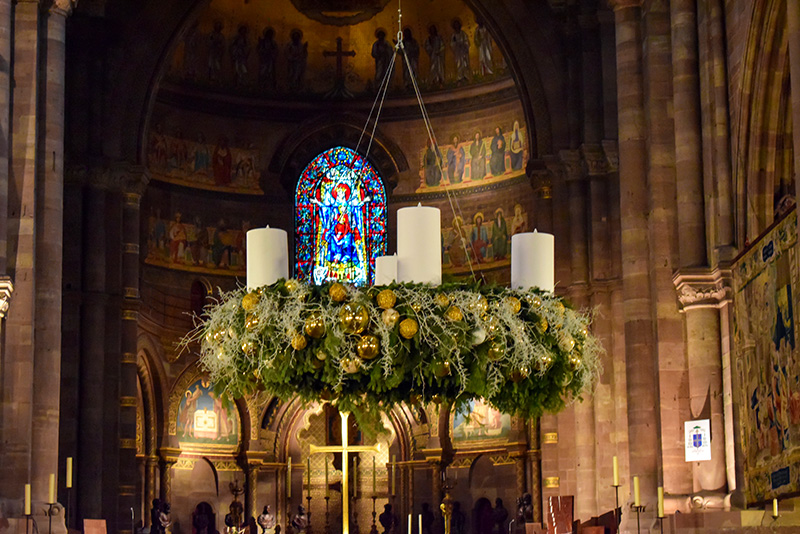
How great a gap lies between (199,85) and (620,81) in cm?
1724

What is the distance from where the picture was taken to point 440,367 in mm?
10125

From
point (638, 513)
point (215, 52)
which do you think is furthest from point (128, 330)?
→ point (638, 513)

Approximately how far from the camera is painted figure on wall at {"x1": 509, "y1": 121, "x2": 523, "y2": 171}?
36719 millimetres

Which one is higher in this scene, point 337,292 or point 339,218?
point 339,218

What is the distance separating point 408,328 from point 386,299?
27 cm

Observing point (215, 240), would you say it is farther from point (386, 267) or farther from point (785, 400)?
point (386, 267)

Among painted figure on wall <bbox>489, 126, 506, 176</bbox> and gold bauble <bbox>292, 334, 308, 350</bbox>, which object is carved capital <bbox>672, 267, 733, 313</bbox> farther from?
painted figure on wall <bbox>489, 126, 506, 176</bbox>

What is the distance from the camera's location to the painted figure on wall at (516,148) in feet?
120

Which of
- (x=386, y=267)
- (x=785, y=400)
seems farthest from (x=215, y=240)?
(x=386, y=267)

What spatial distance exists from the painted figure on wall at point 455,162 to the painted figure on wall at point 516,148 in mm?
1594

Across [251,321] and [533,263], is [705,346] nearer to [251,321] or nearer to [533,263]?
[533,263]

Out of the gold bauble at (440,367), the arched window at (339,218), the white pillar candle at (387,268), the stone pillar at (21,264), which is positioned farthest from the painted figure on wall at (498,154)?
the gold bauble at (440,367)

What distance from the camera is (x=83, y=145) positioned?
104 feet

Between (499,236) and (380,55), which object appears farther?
(380,55)
